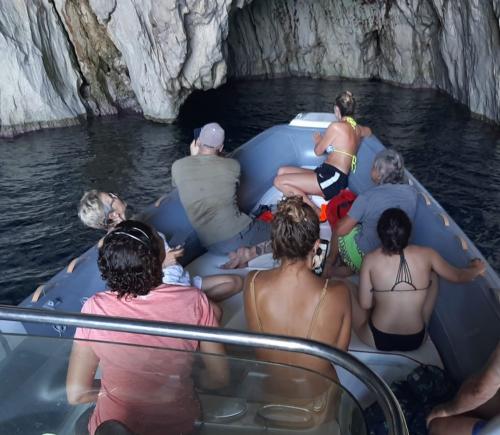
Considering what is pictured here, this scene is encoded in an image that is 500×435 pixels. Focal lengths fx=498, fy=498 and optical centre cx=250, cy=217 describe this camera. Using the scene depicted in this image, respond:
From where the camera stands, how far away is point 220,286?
2.73 metres

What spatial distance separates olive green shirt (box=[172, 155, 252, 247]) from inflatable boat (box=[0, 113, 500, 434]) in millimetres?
231

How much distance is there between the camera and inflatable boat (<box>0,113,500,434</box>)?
1221mm

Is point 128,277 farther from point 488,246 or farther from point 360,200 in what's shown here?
point 488,246

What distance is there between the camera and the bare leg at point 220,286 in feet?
8.95

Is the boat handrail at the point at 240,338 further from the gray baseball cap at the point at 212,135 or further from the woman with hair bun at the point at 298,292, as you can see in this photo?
the gray baseball cap at the point at 212,135

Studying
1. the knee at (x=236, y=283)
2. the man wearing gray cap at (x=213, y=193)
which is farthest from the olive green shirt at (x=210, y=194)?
the knee at (x=236, y=283)

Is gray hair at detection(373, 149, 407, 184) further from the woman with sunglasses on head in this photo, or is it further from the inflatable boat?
the woman with sunglasses on head

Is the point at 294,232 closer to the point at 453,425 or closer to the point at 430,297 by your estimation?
the point at 453,425

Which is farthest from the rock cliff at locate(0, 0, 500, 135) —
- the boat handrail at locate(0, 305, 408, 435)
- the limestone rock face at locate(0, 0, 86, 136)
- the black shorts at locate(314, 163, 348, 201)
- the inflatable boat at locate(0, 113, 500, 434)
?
the boat handrail at locate(0, 305, 408, 435)

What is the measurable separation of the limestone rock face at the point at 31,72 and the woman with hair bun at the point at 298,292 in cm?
871

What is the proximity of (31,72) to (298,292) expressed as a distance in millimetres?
9074

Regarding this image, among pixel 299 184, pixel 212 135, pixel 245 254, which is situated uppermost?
pixel 212 135

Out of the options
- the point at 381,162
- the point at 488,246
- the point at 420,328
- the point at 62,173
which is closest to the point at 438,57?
the point at 488,246

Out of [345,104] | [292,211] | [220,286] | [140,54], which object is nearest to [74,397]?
[292,211]
